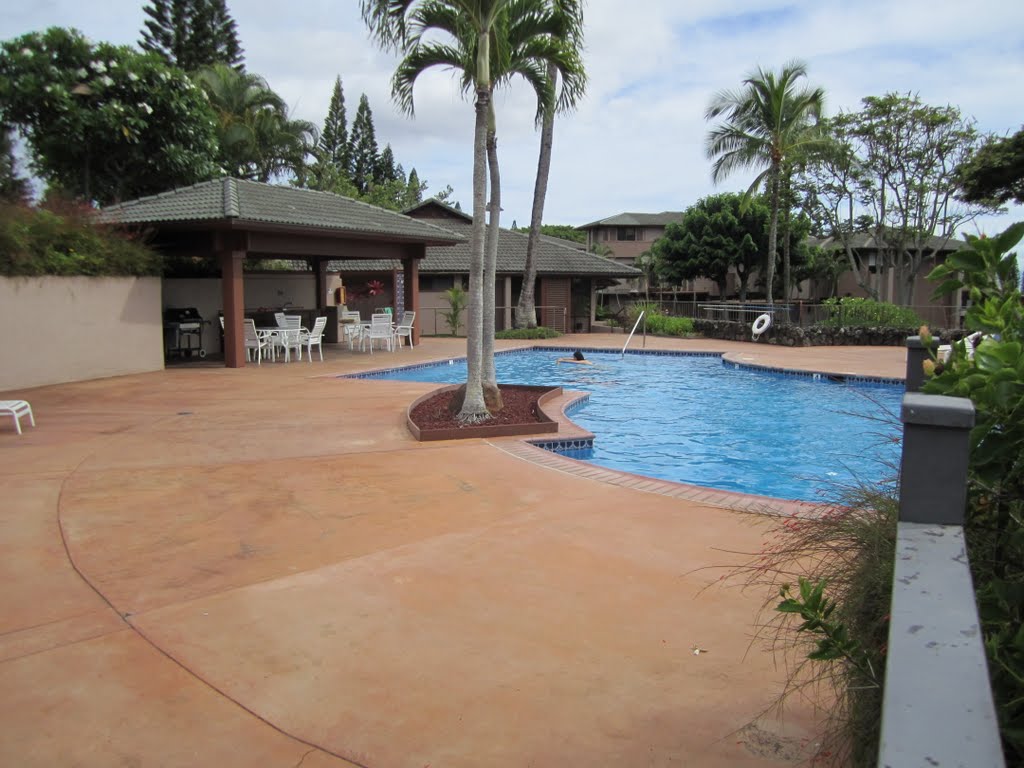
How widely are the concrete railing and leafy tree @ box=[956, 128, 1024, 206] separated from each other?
62.6 ft

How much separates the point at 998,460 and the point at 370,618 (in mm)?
3023

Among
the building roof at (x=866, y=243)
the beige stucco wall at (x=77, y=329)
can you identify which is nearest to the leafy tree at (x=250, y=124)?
the beige stucco wall at (x=77, y=329)

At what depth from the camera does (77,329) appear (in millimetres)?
14266

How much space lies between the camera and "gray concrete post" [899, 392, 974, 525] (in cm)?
172

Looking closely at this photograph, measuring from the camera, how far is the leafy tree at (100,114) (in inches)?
832

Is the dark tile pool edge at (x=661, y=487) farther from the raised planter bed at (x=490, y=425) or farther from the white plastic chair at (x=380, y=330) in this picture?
the white plastic chair at (x=380, y=330)

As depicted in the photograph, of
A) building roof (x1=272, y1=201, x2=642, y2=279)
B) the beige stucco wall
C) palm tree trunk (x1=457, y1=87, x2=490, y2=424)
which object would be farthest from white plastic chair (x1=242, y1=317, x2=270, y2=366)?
building roof (x1=272, y1=201, x2=642, y2=279)

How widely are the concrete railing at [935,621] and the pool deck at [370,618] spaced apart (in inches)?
60.2

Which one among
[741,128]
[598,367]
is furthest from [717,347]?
[741,128]

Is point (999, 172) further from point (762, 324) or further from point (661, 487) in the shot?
point (661, 487)

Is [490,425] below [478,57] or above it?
below

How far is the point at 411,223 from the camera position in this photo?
21312 millimetres

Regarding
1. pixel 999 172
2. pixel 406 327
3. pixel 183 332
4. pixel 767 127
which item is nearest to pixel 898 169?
pixel 767 127

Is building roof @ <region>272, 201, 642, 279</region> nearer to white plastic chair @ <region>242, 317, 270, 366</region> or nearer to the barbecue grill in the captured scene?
the barbecue grill
